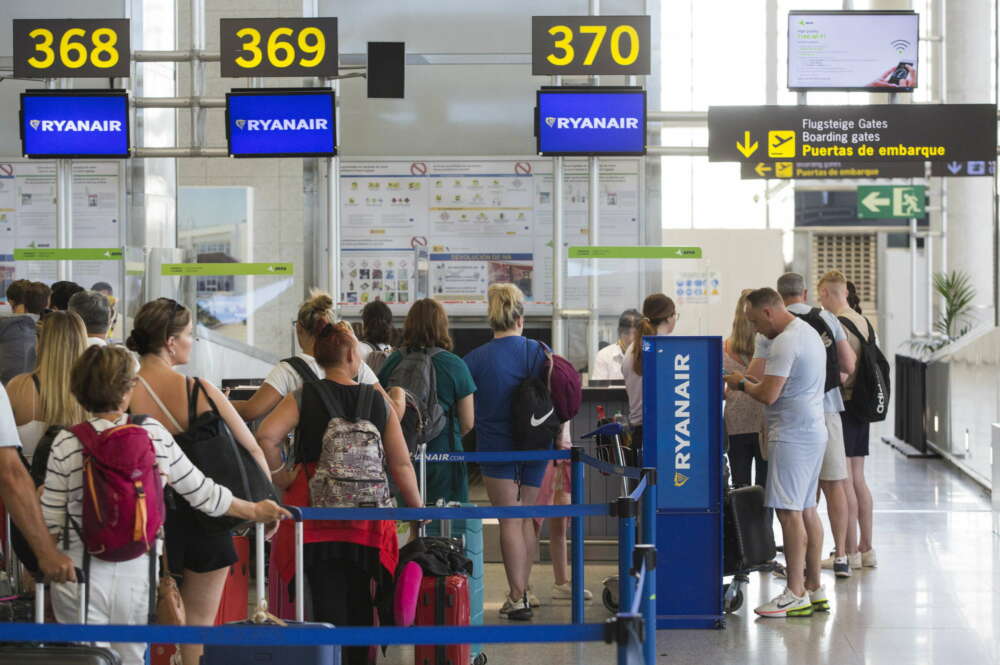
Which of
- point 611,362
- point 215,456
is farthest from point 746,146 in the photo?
point 215,456

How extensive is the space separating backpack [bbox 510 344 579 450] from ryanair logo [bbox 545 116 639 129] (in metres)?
3.67

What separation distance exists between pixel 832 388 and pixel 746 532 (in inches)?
42.1

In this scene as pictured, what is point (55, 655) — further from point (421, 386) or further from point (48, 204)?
point (48, 204)

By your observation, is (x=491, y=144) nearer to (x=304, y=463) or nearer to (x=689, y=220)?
(x=304, y=463)

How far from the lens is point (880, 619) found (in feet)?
21.4

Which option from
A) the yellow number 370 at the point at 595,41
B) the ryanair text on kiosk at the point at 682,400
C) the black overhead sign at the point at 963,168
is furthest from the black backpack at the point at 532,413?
the black overhead sign at the point at 963,168

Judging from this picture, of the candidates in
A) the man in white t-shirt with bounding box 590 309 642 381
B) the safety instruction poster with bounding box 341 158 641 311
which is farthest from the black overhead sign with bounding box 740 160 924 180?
the safety instruction poster with bounding box 341 158 641 311

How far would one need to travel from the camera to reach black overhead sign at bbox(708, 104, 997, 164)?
10125mm

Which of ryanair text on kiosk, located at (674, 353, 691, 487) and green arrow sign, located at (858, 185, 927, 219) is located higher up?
green arrow sign, located at (858, 185, 927, 219)

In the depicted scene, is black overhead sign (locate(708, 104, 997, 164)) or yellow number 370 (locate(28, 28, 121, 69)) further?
yellow number 370 (locate(28, 28, 121, 69))

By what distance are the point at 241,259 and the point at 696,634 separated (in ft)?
25.8

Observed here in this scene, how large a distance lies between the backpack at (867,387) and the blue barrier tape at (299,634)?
4.93 m

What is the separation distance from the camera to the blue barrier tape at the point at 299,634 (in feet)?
9.62

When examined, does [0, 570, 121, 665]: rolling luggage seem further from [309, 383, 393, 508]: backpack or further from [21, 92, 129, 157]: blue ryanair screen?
[21, 92, 129, 157]: blue ryanair screen
